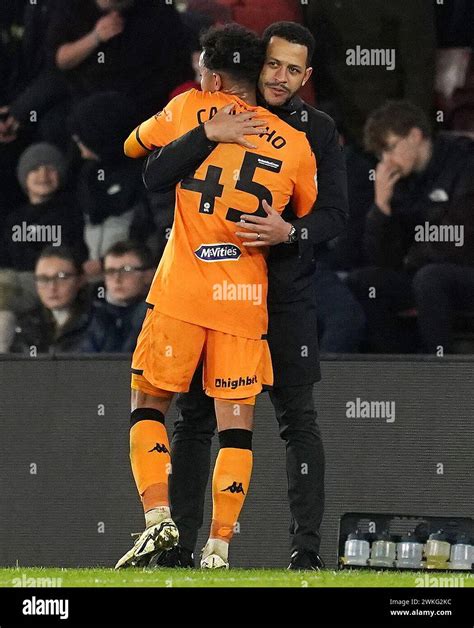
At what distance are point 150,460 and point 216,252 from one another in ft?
2.18

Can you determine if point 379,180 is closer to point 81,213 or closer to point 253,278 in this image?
point 81,213

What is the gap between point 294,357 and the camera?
5.20 metres

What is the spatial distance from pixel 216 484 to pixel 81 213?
6.63 ft

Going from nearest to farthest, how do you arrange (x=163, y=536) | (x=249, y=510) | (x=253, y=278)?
1. (x=163, y=536)
2. (x=253, y=278)
3. (x=249, y=510)

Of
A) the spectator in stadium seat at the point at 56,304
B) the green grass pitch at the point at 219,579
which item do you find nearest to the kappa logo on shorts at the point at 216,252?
the green grass pitch at the point at 219,579

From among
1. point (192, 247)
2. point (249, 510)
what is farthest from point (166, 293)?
point (249, 510)

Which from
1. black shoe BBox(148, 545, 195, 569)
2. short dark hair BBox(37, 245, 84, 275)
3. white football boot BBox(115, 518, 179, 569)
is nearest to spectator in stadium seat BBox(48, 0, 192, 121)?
short dark hair BBox(37, 245, 84, 275)

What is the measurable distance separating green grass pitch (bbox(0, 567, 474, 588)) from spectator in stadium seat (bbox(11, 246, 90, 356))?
1747 mm

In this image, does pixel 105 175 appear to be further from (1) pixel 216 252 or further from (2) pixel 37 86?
(1) pixel 216 252

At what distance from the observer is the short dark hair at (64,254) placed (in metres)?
6.54

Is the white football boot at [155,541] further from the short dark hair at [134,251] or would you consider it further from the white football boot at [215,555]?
the short dark hair at [134,251]

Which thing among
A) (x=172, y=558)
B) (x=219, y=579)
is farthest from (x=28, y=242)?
(x=219, y=579)

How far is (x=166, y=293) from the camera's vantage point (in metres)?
4.93

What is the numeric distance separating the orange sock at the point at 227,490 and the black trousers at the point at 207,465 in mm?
275
